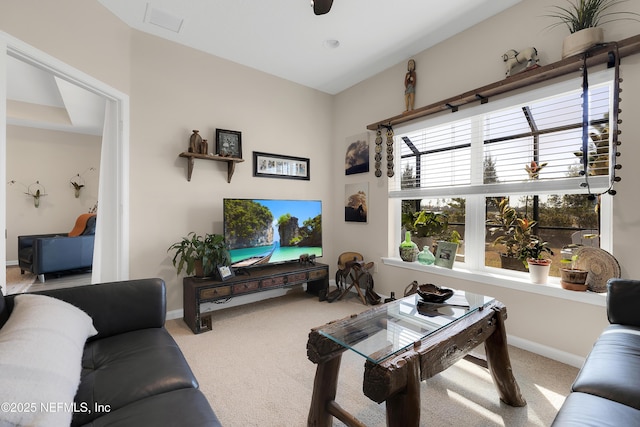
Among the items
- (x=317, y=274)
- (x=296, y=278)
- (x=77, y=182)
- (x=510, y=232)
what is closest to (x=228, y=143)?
(x=296, y=278)

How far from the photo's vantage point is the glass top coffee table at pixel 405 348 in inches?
46.2

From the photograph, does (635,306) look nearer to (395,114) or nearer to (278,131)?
(395,114)

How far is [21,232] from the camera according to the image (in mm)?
5500

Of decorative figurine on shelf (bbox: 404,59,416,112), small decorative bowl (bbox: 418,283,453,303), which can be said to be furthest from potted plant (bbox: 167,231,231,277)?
decorative figurine on shelf (bbox: 404,59,416,112)

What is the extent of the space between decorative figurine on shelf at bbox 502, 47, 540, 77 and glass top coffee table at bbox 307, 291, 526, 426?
6.32 feet

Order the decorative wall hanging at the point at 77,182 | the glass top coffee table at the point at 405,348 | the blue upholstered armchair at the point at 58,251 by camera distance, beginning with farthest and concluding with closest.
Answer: the decorative wall hanging at the point at 77,182, the blue upholstered armchair at the point at 58,251, the glass top coffee table at the point at 405,348

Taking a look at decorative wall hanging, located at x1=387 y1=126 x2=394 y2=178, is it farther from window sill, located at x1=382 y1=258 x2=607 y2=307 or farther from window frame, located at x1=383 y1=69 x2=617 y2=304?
window sill, located at x1=382 y1=258 x2=607 y2=307

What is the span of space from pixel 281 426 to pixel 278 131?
319cm

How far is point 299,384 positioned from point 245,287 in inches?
50.8

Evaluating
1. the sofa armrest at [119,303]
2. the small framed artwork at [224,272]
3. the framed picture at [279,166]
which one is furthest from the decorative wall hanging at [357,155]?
the sofa armrest at [119,303]

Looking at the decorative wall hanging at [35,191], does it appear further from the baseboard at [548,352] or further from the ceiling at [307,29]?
the baseboard at [548,352]

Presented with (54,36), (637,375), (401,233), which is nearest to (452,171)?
(401,233)

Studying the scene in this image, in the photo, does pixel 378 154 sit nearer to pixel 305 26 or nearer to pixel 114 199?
pixel 305 26

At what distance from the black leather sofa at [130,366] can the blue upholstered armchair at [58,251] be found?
3914 mm
